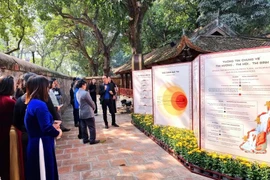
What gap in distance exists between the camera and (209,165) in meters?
3.39

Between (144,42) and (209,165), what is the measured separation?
18018 mm

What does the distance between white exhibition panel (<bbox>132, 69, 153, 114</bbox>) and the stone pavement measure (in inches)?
46.0

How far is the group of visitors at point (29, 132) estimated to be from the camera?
7.44 ft

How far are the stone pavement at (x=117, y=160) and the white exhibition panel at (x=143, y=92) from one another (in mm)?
1169

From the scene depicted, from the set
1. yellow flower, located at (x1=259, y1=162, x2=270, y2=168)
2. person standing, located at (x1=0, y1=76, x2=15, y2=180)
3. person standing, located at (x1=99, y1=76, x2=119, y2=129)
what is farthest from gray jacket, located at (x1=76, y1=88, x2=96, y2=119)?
yellow flower, located at (x1=259, y1=162, x2=270, y2=168)

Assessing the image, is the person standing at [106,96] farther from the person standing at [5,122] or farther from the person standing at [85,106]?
the person standing at [5,122]

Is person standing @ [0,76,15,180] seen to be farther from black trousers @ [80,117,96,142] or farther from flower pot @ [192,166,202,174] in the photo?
flower pot @ [192,166,202,174]

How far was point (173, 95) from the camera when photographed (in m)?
5.07

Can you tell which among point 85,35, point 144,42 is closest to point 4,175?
point 144,42

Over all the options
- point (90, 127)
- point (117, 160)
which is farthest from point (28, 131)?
point (90, 127)

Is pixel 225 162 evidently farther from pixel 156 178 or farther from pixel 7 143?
pixel 7 143

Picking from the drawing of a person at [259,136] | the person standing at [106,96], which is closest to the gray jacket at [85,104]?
the person standing at [106,96]

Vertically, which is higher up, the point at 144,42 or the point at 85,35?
the point at 85,35

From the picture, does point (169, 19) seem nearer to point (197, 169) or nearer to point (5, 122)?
Result: point (197, 169)
